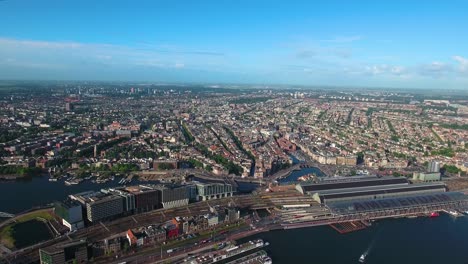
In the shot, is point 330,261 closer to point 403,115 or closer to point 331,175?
point 331,175

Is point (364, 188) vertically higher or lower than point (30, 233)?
higher

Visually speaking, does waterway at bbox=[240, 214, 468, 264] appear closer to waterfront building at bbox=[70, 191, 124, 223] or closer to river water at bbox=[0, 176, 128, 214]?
waterfront building at bbox=[70, 191, 124, 223]

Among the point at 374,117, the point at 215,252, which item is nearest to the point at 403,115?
the point at 374,117

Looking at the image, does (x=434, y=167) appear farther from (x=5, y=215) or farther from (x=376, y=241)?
(x=5, y=215)

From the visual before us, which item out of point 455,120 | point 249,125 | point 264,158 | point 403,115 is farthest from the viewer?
point 403,115

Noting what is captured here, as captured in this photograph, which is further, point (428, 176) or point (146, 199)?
point (428, 176)

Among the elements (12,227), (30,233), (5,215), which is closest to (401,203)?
(30,233)

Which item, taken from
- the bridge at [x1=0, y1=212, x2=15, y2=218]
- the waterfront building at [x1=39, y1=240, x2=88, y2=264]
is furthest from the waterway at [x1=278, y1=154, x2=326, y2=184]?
the bridge at [x1=0, y1=212, x2=15, y2=218]

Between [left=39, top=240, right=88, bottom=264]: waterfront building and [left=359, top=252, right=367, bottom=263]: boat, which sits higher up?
[left=39, top=240, right=88, bottom=264]: waterfront building
